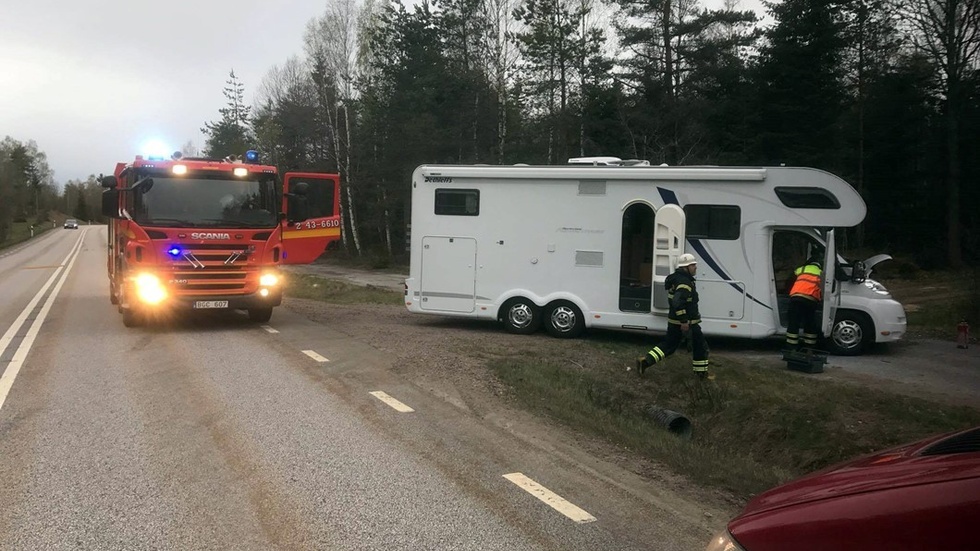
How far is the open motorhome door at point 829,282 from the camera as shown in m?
11.5

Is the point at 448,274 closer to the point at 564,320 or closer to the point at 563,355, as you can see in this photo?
A: the point at 564,320

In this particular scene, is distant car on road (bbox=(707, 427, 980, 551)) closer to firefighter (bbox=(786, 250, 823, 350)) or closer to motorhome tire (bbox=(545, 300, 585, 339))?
firefighter (bbox=(786, 250, 823, 350))

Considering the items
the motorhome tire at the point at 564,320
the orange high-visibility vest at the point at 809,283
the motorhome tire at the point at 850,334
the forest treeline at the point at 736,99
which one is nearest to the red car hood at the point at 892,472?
the orange high-visibility vest at the point at 809,283

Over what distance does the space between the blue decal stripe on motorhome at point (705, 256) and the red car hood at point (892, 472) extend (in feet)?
31.8

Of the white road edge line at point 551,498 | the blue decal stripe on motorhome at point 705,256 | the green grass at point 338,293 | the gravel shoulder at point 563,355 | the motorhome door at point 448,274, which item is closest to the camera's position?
the white road edge line at point 551,498

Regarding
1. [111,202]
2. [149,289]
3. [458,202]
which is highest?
[458,202]

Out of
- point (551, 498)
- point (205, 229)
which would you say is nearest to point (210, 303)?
point (205, 229)

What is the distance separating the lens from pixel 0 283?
79.0ft

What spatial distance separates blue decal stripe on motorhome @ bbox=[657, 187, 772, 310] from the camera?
11977mm

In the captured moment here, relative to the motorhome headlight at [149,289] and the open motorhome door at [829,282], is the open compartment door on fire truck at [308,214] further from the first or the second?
the open motorhome door at [829,282]

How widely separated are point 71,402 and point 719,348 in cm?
987

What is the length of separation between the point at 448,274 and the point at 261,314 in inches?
133

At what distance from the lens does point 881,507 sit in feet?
6.44

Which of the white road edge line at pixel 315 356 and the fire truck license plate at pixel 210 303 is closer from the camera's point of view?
the white road edge line at pixel 315 356
